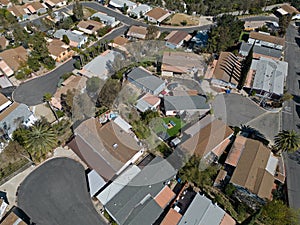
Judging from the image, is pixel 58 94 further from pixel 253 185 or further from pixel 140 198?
pixel 253 185

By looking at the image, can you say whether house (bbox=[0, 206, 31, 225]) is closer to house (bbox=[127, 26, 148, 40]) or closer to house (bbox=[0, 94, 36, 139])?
house (bbox=[0, 94, 36, 139])

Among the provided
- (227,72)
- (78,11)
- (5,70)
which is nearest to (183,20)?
(227,72)

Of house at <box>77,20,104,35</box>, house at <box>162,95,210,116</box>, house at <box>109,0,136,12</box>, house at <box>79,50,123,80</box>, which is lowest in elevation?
house at <box>162,95,210,116</box>

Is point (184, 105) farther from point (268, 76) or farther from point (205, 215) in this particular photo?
point (268, 76)

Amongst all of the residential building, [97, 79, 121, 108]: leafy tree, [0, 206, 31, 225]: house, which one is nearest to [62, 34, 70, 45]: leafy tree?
[97, 79, 121, 108]: leafy tree

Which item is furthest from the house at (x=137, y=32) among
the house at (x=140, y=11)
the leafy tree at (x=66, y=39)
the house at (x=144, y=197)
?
the house at (x=144, y=197)

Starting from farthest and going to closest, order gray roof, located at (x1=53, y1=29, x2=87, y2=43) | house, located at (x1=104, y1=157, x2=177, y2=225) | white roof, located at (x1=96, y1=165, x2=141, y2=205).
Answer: gray roof, located at (x1=53, y1=29, x2=87, y2=43), white roof, located at (x1=96, y1=165, x2=141, y2=205), house, located at (x1=104, y1=157, x2=177, y2=225)

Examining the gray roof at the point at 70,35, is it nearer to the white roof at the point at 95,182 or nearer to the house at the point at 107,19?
the house at the point at 107,19
